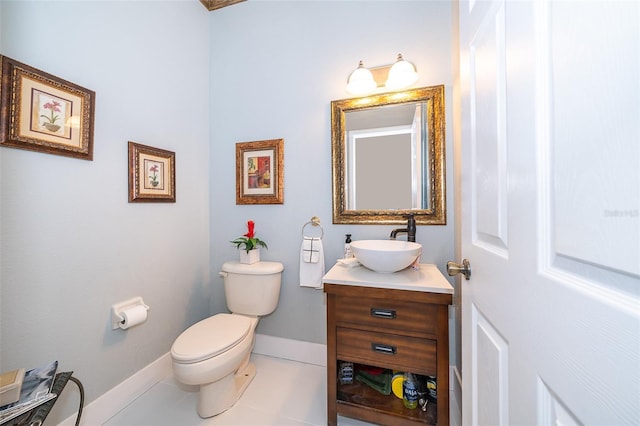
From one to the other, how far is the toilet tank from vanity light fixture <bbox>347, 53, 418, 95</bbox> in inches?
52.9

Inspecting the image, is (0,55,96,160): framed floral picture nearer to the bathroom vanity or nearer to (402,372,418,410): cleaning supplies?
the bathroom vanity

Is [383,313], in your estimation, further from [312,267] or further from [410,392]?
[312,267]

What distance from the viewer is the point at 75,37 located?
117cm

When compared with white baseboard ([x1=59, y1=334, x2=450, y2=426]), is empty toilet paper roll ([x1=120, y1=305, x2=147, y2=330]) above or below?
above

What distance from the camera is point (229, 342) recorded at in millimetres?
1265

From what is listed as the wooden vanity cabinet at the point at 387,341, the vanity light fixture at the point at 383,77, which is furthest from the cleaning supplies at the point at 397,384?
the vanity light fixture at the point at 383,77

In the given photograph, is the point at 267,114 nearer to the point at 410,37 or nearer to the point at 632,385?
the point at 410,37

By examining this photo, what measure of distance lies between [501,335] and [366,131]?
1378 millimetres

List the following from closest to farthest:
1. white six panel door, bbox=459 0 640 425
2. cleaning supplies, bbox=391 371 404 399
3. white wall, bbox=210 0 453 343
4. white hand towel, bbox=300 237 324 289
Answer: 1. white six panel door, bbox=459 0 640 425
2. cleaning supplies, bbox=391 371 404 399
3. white wall, bbox=210 0 453 343
4. white hand towel, bbox=300 237 324 289

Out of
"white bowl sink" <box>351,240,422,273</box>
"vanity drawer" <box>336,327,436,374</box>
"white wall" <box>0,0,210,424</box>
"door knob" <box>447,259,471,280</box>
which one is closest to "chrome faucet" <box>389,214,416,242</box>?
"white bowl sink" <box>351,240,422,273</box>

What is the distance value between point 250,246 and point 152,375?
3.25 ft

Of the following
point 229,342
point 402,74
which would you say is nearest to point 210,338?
point 229,342

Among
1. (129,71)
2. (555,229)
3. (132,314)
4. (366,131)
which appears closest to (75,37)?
(129,71)

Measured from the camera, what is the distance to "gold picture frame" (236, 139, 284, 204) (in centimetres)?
181
